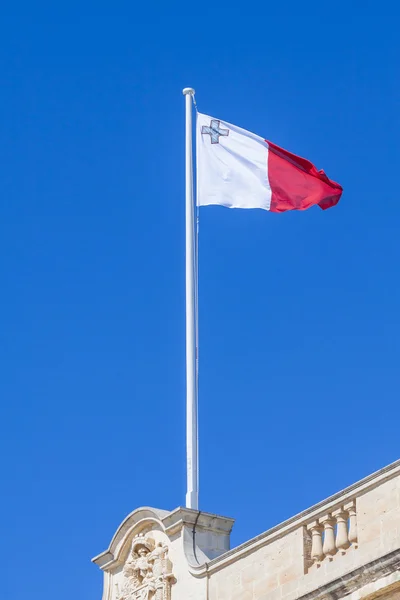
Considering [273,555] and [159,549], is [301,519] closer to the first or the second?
[273,555]

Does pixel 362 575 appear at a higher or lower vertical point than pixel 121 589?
lower

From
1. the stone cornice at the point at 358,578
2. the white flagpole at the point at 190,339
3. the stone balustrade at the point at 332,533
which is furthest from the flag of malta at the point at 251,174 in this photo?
the stone cornice at the point at 358,578

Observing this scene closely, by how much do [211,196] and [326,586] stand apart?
27.5 feet

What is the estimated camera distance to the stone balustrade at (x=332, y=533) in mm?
18828

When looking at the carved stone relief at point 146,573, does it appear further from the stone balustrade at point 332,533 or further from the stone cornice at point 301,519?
the stone balustrade at point 332,533

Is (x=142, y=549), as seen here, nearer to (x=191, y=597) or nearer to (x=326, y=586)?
(x=191, y=597)

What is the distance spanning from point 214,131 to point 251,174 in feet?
3.73

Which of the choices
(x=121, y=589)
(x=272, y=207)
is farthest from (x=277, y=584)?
(x=272, y=207)

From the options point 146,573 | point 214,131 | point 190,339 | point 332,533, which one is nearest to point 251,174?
point 214,131

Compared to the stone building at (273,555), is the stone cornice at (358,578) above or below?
below

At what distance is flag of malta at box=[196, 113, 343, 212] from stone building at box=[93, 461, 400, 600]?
17.3 feet

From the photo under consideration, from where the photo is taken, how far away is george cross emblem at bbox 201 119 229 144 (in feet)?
84.1

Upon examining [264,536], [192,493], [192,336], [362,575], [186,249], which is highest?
[186,249]

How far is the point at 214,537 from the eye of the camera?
21750 millimetres
